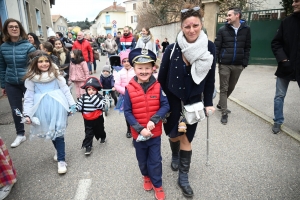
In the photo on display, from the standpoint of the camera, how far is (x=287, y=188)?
2545mm

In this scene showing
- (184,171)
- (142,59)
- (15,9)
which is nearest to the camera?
(142,59)

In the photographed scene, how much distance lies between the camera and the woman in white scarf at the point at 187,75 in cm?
209

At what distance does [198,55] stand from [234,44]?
2662mm

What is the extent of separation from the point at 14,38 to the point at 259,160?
14.7 ft

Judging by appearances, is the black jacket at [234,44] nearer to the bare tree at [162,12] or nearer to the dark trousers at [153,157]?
the dark trousers at [153,157]

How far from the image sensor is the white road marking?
8.24ft

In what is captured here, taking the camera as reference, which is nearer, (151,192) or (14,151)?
(151,192)

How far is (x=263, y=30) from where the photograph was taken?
10.2 meters

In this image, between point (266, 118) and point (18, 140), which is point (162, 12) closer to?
point (266, 118)

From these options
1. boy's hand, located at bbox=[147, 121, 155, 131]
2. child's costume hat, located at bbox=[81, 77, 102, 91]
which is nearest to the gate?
child's costume hat, located at bbox=[81, 77, 102, 91]

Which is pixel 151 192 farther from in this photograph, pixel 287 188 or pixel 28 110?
pixel 28 110

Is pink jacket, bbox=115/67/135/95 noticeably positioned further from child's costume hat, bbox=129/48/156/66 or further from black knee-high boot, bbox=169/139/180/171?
black knee-high boot, bbox=169/139/180/171

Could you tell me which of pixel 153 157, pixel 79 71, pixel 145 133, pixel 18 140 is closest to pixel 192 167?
pixel 153 157

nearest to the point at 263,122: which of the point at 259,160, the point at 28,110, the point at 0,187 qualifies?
the point at 259,160
